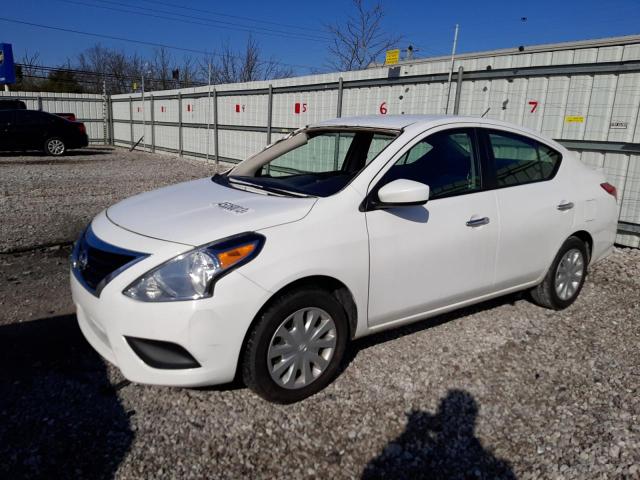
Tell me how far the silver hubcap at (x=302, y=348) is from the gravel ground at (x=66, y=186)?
436cm

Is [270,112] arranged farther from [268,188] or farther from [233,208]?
[233,208]

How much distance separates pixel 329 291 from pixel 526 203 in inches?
71.2

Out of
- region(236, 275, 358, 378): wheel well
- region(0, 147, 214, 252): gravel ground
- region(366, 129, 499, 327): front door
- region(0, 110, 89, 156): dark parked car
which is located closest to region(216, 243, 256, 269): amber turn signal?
region(236, 275, 358, 378): wheel well

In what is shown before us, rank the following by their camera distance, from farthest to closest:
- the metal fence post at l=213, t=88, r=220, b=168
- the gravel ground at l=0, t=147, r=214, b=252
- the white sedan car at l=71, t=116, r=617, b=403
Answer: the metal fence post at l=213, t=88, r=220, b=168 < the gravel ground at l=0, t=147, r=214, b=252 < the white sedan car at l=71, t=116, r=617, b=403

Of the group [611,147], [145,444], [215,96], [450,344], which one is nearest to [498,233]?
[450,344]

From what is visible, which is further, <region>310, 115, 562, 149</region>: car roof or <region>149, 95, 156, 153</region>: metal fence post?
<region>149, 95, 156, 153</region>: metal fence post

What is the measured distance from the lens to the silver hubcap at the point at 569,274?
4164 millimetres

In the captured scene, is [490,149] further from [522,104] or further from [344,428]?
[522,104]

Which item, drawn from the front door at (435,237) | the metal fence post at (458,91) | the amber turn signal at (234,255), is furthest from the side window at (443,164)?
the metal fence post at (458,91)

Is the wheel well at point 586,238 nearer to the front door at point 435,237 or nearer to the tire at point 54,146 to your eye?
the front door at point 435,237

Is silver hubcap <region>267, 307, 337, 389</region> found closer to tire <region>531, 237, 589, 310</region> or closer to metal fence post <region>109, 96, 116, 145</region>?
tire <region>531, 237, 589, 310</region>

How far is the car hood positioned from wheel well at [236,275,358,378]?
349 mm

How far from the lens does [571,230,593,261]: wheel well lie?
418 cm

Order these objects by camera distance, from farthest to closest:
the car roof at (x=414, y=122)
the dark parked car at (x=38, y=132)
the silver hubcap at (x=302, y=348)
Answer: the dark parked car at (x=38, y=132) < the car roof at (x=414, y=122) < the silver hubcap at (x=302, y=348)
